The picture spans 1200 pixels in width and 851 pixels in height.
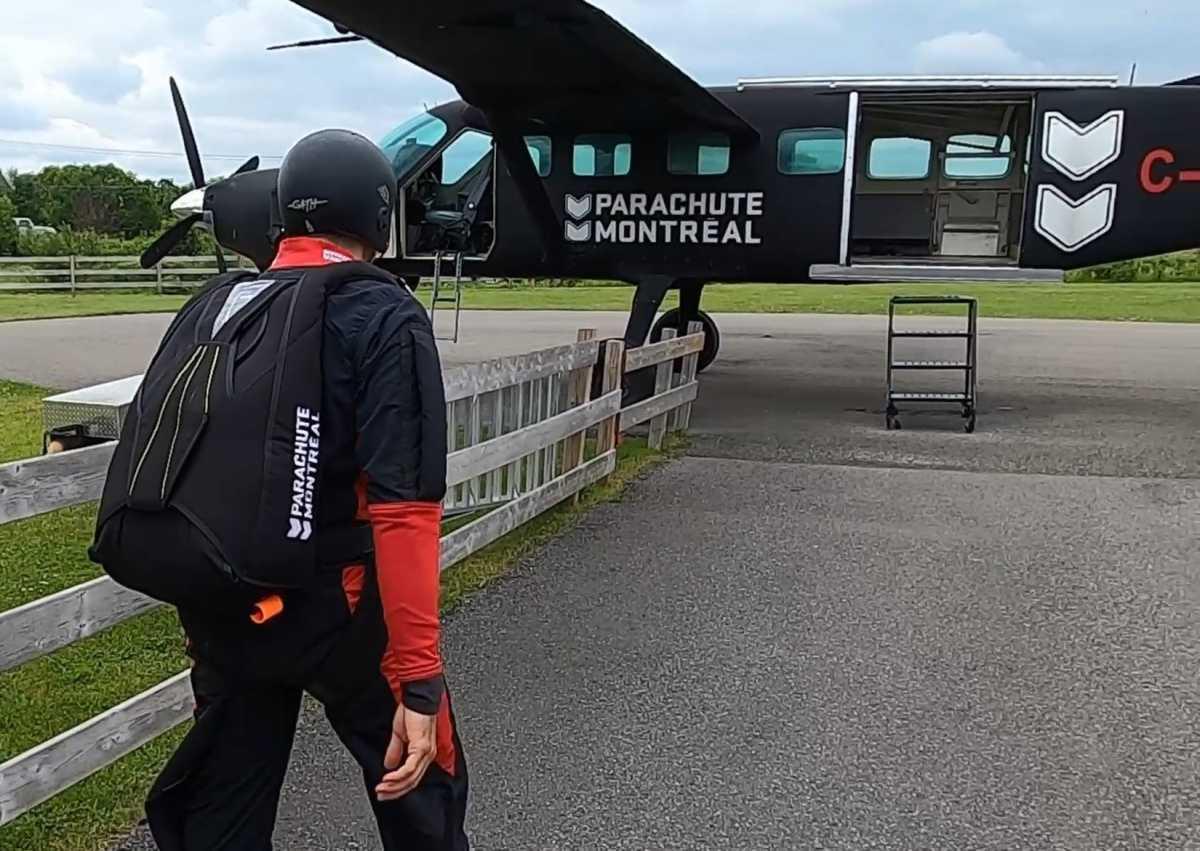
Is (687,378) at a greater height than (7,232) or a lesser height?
lesser

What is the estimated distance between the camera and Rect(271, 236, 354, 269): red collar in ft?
7.44

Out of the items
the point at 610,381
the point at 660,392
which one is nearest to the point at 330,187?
the point at 610,381

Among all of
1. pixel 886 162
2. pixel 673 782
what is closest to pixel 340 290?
pixel 673 782

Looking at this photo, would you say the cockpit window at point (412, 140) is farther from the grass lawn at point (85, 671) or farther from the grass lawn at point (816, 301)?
the grass lawn at point (816, 301)

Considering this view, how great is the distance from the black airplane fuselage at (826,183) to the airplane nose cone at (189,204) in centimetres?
201

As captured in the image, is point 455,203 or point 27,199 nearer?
point 455,203

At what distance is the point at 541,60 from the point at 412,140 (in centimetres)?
274

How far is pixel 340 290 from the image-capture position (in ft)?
7.11

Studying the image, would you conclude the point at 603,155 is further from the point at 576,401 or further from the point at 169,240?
the point at 576,401

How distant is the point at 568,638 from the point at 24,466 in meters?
2.55

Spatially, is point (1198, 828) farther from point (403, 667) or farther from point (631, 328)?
point (631, 328)

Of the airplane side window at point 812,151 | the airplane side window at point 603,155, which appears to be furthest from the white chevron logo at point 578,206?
the airplane side window at point 812,151

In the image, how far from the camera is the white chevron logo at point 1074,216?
10.4 m

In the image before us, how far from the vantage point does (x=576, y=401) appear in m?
7.41
